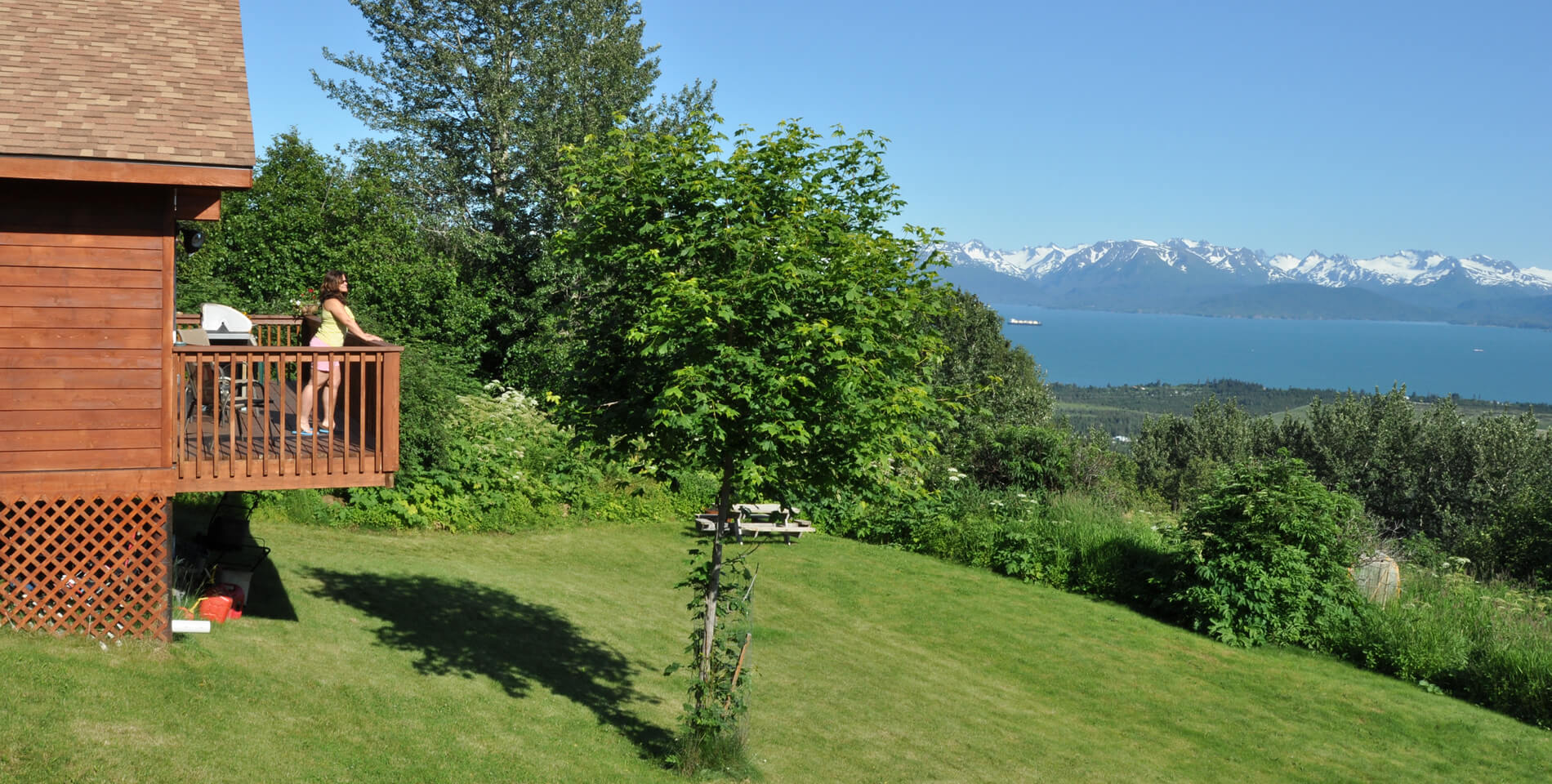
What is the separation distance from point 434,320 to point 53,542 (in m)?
18.5

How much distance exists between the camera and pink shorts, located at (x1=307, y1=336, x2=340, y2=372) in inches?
354

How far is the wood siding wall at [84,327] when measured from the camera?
26.4ft

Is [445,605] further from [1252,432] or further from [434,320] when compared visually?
[1252,432]

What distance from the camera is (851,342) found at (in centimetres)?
816

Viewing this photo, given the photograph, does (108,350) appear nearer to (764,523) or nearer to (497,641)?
(497,641)

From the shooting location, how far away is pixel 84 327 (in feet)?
26.8

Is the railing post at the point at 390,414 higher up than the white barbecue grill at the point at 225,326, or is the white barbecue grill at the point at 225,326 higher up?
the white barbecue grill at the point at 225,326

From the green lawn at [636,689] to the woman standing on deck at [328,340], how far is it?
6.95 ft

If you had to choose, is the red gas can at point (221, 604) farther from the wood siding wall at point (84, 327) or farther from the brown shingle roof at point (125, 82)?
the brown shingle roof at point (125, 82)

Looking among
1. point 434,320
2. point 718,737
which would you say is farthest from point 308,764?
point 434,320

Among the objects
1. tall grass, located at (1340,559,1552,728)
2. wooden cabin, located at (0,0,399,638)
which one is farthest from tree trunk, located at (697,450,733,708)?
tall grass, located at (1340,559,1552,728)

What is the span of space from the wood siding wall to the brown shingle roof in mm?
465

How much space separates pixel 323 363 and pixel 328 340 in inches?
9.9

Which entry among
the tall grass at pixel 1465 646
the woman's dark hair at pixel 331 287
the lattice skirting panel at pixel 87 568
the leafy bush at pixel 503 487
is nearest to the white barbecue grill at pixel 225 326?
the woman's dark hair at pixel 331 287
